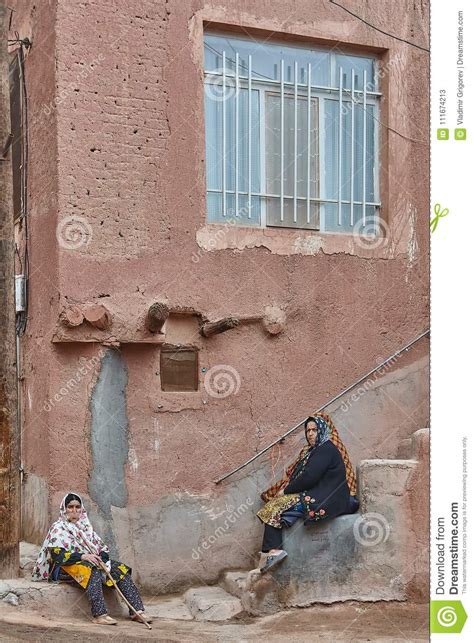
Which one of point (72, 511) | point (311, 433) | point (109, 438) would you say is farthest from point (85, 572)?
point (311, 433)

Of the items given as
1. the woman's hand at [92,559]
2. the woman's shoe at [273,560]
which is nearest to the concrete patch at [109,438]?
the woman's hand at [92,559]

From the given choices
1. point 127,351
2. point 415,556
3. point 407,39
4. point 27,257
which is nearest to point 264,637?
point 415,556

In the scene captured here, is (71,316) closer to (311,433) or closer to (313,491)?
(311,433)

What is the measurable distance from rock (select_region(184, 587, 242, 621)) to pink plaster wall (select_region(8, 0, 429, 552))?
3.01 ft

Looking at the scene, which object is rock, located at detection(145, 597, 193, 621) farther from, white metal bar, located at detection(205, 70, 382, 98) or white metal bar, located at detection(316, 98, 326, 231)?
white metal bar, located at detection(205, 70, 382, 98)

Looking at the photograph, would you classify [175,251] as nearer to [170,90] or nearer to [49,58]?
[170,90]

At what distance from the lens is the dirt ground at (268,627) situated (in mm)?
6250

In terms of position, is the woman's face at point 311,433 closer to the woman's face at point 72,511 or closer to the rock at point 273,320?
the rock at point 273,320

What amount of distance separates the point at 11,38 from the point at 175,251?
2641 millimetres

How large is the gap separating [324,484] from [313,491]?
103 millimetres

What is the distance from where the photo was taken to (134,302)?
7750mm

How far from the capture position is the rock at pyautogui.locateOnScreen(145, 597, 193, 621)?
7.26 meters

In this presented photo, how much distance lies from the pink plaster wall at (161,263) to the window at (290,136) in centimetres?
22

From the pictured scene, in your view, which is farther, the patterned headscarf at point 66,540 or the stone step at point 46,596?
the patterned headscarf at point 66,540
